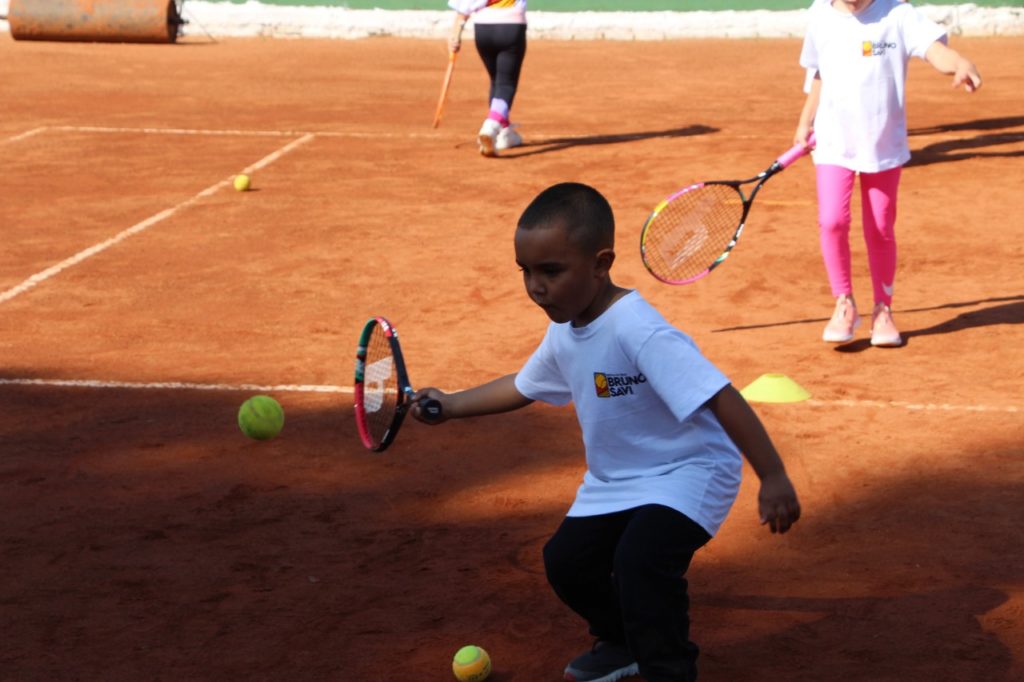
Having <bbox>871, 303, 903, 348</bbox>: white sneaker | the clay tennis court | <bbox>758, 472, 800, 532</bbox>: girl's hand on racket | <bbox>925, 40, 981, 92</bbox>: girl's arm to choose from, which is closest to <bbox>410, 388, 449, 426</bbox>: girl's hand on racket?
the clay tennis court

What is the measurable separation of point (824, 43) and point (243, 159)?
7575mm

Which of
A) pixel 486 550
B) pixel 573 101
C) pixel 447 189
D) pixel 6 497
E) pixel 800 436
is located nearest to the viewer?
pixel 486 550

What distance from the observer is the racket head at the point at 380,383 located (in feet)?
14.1

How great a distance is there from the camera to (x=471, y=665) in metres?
4.23

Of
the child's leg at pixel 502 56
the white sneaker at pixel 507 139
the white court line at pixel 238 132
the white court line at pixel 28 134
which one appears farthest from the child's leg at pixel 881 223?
the white court line at pixel 28 134

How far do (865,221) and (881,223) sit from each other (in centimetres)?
10

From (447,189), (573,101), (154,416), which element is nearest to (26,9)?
(573,101)

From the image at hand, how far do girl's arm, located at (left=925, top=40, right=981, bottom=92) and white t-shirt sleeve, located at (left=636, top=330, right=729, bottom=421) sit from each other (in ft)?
11.6

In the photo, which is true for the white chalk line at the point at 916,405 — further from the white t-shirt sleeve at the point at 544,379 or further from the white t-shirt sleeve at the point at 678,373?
the white t-shirt sleeve at the point at 678,373

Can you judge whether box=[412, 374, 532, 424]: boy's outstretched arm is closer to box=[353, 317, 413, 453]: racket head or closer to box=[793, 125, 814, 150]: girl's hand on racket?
box=[353, 317, 413, 453]: racket head

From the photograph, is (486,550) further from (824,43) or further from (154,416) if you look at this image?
(824,43)

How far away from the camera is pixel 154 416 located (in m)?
6.79

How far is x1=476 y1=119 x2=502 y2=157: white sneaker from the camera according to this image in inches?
532

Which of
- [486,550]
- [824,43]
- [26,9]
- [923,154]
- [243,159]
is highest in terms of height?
[824,43]
